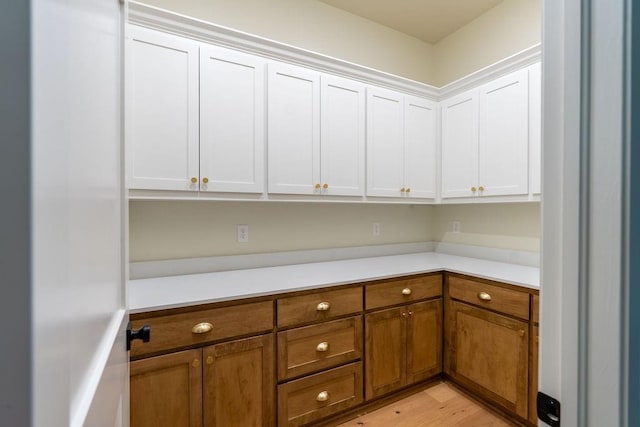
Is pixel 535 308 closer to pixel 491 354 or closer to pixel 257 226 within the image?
pixel 491 354

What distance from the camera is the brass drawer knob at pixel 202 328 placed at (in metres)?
1.39

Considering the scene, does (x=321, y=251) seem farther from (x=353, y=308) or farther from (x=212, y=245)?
→ (x=212, y=245)

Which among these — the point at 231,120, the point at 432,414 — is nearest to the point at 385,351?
the point at 432,414

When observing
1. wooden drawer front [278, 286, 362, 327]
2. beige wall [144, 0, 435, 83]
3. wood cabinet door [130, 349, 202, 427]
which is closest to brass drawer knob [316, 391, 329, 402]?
wooden drawer front [278, 286, 362, 327]

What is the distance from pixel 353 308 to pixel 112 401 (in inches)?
53.2

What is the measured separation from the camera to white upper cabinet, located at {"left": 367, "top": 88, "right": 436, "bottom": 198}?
7.49 ft

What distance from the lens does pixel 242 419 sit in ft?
4.94

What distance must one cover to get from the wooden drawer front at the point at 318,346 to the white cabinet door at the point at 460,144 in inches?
53.2

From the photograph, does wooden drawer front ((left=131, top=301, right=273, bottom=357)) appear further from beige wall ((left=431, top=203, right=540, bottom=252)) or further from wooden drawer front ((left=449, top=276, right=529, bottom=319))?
beige wall ((left=431, top=203, right=540, bottom=252))

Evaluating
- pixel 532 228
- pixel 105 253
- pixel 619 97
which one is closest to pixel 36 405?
pixel 105 253

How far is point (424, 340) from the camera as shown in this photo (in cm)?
212

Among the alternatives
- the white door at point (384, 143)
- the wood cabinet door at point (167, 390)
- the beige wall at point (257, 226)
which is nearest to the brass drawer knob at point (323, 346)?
the wood cabinet door at point (167, 390)

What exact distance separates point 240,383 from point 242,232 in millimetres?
951

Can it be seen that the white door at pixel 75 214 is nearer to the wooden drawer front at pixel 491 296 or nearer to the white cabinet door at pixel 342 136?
the white cabinet door at pixel 342 136
